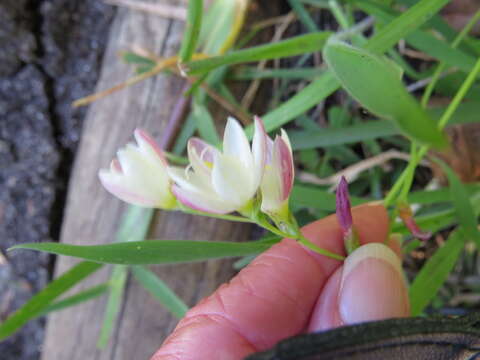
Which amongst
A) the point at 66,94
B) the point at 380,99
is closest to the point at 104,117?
the point at 66,94

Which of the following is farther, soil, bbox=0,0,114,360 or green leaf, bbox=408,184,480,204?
soil, bbox=0,0,114,360

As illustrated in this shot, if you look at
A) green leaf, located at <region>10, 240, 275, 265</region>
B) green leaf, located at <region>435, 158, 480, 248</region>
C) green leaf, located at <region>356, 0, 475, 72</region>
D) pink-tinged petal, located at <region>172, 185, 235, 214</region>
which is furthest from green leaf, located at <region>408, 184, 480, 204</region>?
pink-tinged petal, located at <region>172, 185, 235, 214</region>

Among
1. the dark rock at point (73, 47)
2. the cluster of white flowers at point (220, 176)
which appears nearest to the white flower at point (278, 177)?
the cluster of white flowers at point (220, 176)

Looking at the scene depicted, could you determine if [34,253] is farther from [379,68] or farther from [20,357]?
[379,68]

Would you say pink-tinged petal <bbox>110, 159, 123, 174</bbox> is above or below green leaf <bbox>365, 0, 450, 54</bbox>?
below

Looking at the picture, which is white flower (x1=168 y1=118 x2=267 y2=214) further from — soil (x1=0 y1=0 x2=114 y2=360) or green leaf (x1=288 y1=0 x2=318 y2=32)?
soil (x1=0 y1=0 x2=114 y2=360)

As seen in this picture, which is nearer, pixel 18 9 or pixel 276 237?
pixel 276 237
